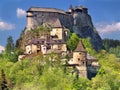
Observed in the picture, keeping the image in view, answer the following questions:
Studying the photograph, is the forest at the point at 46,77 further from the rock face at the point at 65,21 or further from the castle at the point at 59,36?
the rock face at the point at 65,21

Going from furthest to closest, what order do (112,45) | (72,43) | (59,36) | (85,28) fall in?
(112,45) < (85,28) < (59,36) < (72,43)

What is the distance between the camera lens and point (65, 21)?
103750mm

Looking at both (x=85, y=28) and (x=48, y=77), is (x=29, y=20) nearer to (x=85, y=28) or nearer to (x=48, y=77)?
(x=85, y=28)

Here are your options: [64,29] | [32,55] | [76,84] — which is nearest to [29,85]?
[76,84]

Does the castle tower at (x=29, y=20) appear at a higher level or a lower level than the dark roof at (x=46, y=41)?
higher

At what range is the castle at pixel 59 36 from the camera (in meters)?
78.0

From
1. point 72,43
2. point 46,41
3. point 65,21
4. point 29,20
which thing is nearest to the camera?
point 46,41

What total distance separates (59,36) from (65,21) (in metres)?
12.2

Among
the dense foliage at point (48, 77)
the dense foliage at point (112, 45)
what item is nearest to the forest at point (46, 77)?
the dense foliage at point (48, 77)

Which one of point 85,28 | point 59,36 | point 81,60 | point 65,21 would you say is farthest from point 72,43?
point 85,28

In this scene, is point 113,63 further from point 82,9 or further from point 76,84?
point 76,84

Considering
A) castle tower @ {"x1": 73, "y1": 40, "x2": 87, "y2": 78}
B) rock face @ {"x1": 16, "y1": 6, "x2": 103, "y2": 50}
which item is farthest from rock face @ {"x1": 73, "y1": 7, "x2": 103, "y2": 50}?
castle tower @ {"x1": 73, "y1": 40, "x2": 87, "y2": 78}

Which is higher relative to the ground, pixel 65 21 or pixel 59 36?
pixel 65 21

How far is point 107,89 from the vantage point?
69.6 metres
